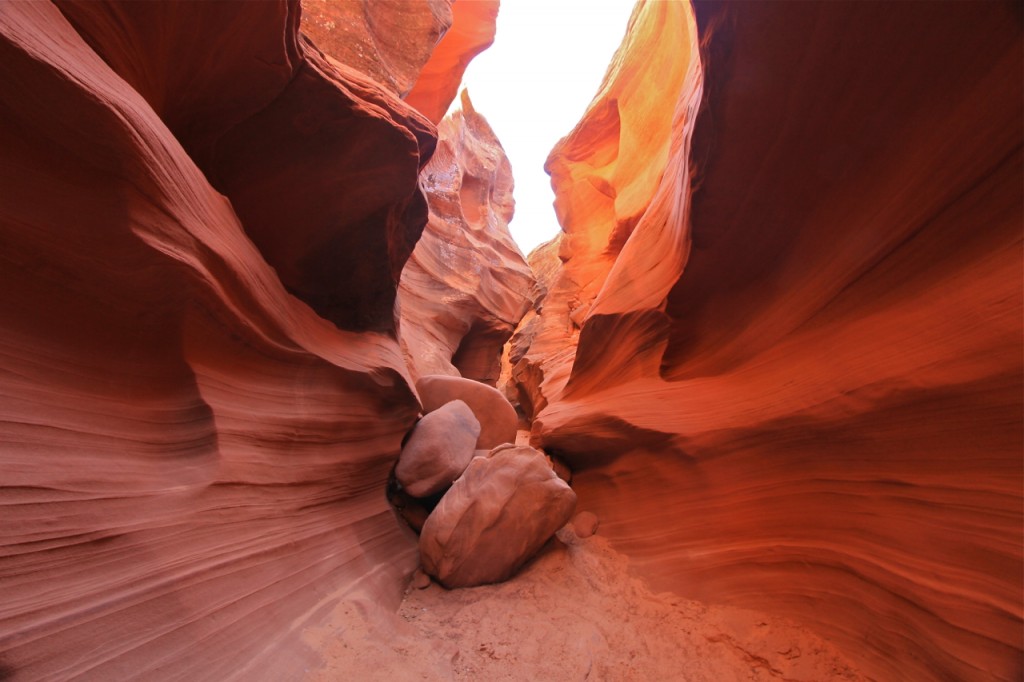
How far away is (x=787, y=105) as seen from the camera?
8.02ft

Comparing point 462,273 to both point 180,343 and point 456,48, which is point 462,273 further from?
point 180,343

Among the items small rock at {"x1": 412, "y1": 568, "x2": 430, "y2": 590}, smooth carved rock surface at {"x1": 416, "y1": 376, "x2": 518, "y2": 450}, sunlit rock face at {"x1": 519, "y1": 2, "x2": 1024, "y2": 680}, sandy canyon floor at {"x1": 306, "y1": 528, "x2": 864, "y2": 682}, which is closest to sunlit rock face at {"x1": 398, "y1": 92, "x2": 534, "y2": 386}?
smooth carved rock surface at {"x1": 416, "y1": 376, "x2": 518, "y2": 450}

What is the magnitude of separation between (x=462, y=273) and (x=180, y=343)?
6.70 m

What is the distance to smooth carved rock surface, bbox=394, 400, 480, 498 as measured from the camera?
3.62 meters

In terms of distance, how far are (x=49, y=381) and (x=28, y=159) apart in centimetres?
81

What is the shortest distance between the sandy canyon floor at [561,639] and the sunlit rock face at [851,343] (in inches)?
6.7

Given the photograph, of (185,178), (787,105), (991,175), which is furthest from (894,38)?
(185,178)

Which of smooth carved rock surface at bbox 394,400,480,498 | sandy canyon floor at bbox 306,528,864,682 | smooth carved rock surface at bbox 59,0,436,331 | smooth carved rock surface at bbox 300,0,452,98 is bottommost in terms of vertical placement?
sandy canyon floor at bbox 306,528,864,682

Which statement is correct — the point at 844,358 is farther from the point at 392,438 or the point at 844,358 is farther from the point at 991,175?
the point at 392,438

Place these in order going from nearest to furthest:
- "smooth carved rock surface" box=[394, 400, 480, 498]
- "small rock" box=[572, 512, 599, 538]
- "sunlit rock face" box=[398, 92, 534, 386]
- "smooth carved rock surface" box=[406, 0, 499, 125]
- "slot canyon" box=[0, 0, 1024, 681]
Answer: "slot canyon" box=[0, 0, 1024, 681], "smooth carved rock surface" box=[394, 400, 480, 498], "small rock" box=[572, 512, 599, 538], "sunlit rock face" box=[398, 92, 534, 386], "smooth carved rock surface" box=[406, 0, 499, 125]

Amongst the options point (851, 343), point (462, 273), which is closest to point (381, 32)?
point (462, 273)

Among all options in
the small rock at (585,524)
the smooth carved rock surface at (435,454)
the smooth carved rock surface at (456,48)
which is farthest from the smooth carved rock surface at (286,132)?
the smooth carved rock surface at (456,48)

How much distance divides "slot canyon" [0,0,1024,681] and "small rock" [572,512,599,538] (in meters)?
0.04

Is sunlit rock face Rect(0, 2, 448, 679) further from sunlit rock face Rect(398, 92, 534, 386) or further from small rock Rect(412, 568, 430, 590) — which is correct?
sunlit rock face Rect(398, 92, 534, 386)
